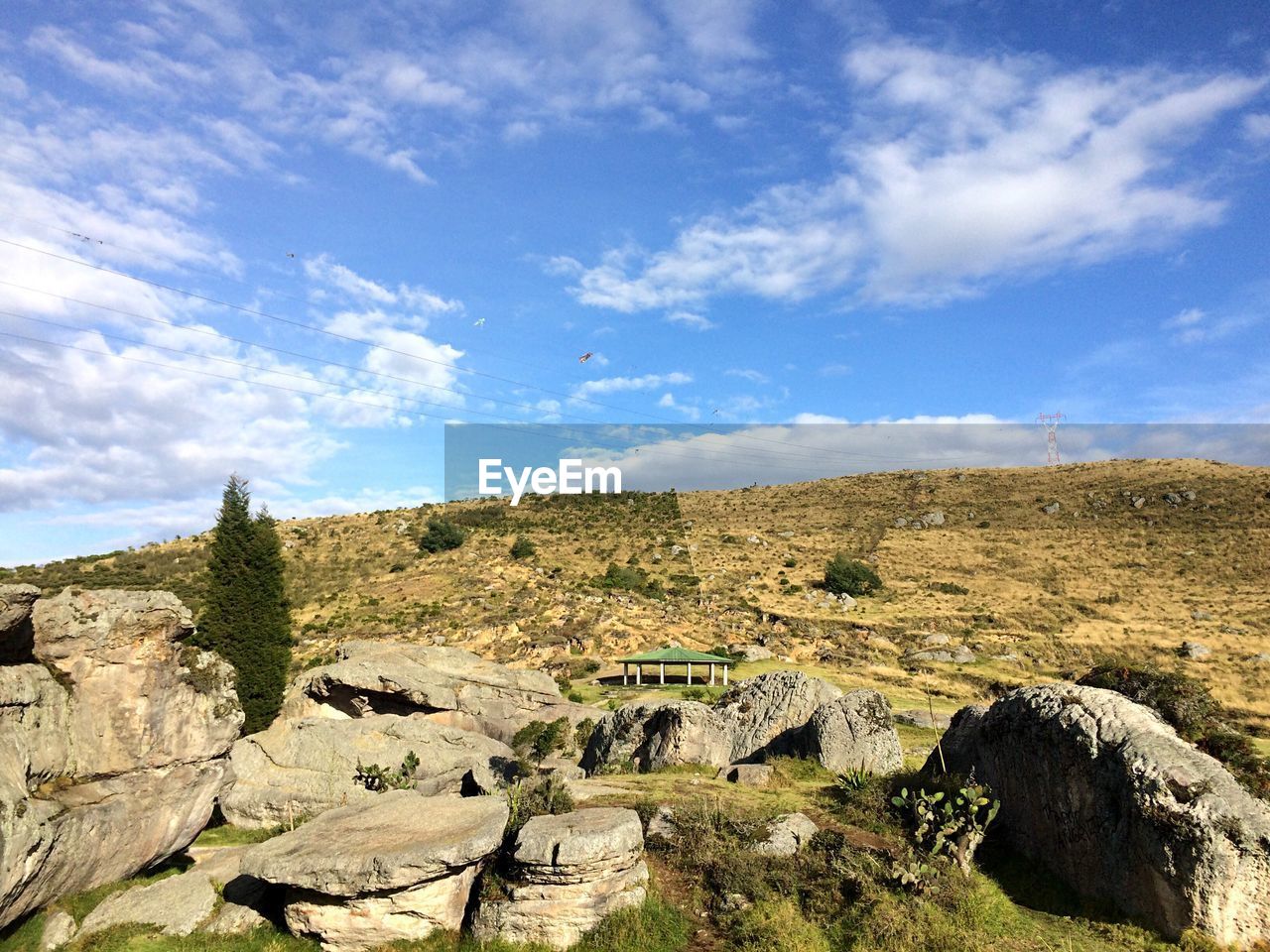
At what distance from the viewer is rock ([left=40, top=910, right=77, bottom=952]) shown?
33.2ft

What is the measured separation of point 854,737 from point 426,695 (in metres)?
16.4

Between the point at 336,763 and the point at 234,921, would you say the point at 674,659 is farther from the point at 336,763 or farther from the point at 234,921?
the point at 234,921

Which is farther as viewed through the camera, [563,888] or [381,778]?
[381,778]

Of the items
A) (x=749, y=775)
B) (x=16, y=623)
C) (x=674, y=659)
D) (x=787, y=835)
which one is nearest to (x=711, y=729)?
(x=749, y=775)

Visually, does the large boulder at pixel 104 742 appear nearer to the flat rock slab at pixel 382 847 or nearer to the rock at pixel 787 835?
the flat rock slab at pixel 382 847

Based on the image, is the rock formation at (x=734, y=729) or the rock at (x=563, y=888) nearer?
the rock at (x=563, y=888)

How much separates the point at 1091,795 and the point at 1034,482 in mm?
A: 91146

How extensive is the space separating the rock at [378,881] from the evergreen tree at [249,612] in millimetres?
15420

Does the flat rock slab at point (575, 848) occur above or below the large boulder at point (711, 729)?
above

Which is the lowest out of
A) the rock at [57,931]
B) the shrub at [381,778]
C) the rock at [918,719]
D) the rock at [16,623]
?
the rock at [918,719]

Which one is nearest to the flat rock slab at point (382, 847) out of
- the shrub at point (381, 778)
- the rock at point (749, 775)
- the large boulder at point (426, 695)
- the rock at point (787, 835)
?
the rock at point (787, 835)

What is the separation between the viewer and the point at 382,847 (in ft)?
37.6

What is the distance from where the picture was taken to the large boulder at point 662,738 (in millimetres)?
20734

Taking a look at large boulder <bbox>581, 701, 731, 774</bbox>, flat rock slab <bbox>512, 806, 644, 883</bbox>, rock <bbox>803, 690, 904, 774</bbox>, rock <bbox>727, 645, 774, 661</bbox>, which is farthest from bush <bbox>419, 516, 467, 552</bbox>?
flat rock slab <bbox>512, 806, 644, 883</bbox>
